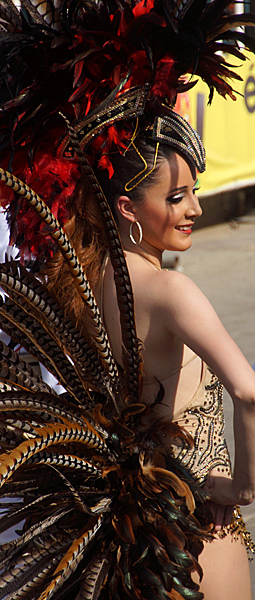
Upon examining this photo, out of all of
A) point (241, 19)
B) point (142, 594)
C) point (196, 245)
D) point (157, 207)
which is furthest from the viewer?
point (196, 245)

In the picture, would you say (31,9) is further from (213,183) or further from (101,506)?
(213,183)

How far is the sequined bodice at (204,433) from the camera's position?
1449 millimetres

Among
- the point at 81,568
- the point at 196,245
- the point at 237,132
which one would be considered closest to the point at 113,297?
the point at 81,568

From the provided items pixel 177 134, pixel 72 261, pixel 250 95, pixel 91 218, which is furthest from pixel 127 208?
pixel 250 95

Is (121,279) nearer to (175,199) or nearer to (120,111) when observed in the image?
(175,199)

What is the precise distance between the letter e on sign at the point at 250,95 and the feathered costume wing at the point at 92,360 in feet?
21.4

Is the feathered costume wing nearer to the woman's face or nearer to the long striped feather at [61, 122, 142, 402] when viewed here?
the long striped feather at [61, 122, 142, 402]

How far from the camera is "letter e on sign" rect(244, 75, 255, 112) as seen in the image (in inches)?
296

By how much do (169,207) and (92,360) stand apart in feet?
1.29

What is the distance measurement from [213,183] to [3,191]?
20.8 feet

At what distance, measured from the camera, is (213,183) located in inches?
299

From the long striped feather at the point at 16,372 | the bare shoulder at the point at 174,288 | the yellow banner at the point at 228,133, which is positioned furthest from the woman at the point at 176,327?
the yellow banner at the point at 228,133

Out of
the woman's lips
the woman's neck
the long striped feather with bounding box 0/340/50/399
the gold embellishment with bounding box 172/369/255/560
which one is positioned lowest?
the gold embellishment with bounding box 172/369/255/560

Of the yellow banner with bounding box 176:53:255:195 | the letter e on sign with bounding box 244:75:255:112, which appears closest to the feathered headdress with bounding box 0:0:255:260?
the yellow banner with bounding box 176:53:255:195
